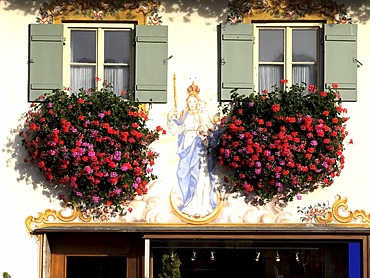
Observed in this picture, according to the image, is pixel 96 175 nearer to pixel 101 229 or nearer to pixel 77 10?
pixel 101 229

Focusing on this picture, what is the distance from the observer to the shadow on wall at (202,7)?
46.7 ft

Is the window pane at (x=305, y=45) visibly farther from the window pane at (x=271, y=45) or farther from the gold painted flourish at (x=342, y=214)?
the gold painted flourish at (x=342, y=214)

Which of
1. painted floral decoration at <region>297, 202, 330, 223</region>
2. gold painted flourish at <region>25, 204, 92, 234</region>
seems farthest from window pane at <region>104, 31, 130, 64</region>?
painted floral decoration at <region>297, 202, 330, 223</region>

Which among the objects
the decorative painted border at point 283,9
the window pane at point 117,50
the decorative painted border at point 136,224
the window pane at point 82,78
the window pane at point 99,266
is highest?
the decorative painted border at point 283,9

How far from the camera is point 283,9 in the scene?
1425 centimetres

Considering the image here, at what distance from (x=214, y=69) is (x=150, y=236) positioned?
238 centimetres

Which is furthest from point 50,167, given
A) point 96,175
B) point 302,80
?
point 302,80

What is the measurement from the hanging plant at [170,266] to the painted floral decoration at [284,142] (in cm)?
127

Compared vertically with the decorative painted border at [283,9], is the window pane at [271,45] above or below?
below

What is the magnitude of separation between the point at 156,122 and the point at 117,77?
32.6 inches

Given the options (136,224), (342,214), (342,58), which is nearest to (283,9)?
(342,58)

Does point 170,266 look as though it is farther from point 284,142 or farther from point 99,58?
point 99,58

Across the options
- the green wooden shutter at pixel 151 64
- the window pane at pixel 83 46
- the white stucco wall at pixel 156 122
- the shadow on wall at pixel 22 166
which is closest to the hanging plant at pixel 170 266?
the white stucco wall at pixel 156 122

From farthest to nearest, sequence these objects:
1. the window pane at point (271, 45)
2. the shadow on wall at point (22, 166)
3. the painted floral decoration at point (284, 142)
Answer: the window pane at point (271, 45) < the shadow on wall at point (22, 166) < the painted floral decoration at point (284, 142)
